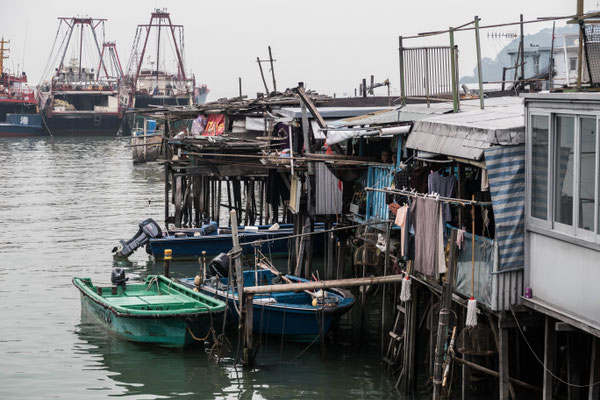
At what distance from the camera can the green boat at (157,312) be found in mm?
16344

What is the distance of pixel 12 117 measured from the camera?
10356 centimetres

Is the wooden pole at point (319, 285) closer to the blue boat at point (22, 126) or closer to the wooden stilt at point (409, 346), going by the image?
the wooden stilt at point (409, 346)

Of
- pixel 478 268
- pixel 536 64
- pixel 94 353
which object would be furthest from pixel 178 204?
pixel 536 64

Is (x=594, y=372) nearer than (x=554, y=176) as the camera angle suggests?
No

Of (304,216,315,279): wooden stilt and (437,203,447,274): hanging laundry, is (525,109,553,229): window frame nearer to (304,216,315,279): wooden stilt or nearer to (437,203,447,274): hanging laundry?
(437,203,447,274): hanging laundry

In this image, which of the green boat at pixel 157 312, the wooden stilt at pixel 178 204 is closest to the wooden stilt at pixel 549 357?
the green boat at pixel 157 312


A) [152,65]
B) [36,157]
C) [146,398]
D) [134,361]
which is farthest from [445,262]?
[152,65]

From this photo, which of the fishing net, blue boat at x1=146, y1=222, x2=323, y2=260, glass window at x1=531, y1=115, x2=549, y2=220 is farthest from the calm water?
glass window at x1=531, y1=115, x2=549, y2=220

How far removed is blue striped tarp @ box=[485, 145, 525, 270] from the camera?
35.4ft

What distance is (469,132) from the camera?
11.8 metres

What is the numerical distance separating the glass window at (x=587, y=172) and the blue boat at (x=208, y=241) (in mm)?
16169

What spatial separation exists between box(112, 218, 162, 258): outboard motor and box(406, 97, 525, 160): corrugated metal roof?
1402 centimetres

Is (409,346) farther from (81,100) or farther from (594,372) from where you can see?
(81,100)

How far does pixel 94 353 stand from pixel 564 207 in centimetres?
1060
